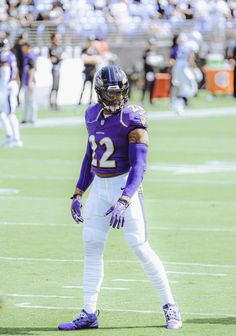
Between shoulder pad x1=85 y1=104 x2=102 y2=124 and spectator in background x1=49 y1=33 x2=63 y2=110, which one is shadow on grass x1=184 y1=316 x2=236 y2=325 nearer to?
shoulder pad x1=85 y1=104 x2=102 y2=124

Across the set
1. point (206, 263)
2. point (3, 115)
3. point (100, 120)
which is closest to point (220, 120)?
point (3, 115)

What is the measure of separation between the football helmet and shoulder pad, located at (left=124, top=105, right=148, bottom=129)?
83 mm

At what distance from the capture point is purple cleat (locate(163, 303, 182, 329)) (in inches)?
278

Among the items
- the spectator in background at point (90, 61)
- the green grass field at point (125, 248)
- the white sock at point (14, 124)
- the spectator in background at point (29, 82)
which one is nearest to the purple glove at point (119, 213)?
the green grass field at point (125, 248)

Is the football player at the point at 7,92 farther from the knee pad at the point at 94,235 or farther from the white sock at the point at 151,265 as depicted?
the white sock at the point at 151,265

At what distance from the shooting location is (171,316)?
707cm

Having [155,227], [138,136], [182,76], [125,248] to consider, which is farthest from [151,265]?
[182,76]

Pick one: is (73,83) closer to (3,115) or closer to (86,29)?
(86,29)

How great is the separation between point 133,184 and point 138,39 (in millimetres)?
30960

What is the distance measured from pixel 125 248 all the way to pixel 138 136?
363cm

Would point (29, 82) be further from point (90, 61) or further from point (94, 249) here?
point (94, 249)

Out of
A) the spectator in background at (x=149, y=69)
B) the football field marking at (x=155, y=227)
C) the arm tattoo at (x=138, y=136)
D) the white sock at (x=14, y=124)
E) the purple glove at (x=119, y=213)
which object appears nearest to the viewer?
the purple glove at (x=119, y=213)

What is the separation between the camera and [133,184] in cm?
692

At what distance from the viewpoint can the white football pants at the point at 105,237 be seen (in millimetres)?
7008
